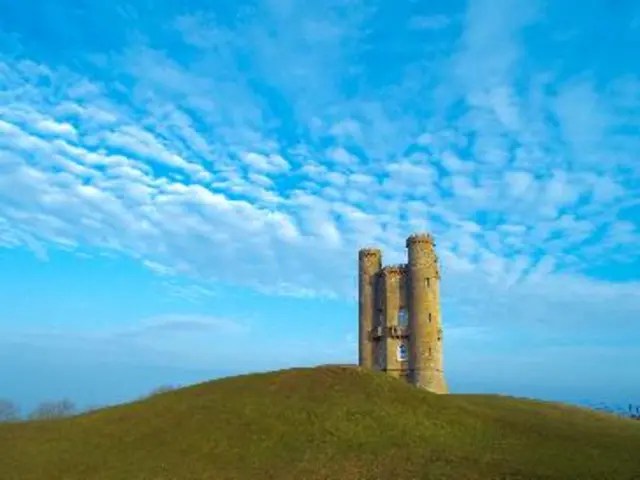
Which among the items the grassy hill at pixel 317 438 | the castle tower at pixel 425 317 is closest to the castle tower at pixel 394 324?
the castle tower at pixel 425 317

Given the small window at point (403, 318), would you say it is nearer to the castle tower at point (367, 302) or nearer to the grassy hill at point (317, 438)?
the castle tower at point (367, 302)

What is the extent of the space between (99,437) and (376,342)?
1546 inches

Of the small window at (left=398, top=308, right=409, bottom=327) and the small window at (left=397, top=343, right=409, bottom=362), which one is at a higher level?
the small window at (left=398, top=308, right=409, bottom=327)

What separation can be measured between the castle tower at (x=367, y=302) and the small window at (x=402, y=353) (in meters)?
3.67

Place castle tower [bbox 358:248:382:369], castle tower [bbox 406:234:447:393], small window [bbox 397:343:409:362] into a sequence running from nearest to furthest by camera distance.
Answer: castle tower [bbox 406:234:447:393] < small window [bbox 397:343:409:362] < castle tower [bbox 358:248:382:369]

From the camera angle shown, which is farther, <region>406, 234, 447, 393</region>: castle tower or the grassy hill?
<region>406, 234, 447, 393</region>: castle tower

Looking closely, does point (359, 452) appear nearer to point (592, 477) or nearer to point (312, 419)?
point (312, 419)

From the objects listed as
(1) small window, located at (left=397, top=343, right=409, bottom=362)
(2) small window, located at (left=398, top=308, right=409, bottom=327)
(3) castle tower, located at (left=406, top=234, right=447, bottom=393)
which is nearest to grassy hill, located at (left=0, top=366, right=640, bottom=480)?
(3) castle tower, located at (left=406, top=234, right=447, bottom=393)

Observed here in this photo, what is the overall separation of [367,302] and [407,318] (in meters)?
6.12

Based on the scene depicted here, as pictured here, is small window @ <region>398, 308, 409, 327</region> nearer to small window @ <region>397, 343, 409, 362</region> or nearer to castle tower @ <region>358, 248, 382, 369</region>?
small window @ <region>397, 343, 409, 362</region>

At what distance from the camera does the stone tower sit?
7188cm

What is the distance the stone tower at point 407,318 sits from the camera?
7188 centimetres

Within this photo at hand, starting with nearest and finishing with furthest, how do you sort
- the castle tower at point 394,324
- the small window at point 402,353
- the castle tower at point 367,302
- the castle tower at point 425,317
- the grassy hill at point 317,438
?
the grassy hill at point 317,438 < the castle tower at point 425,317 < the small window at point 402,353 < the castle tower at point 394,324 < the castle tower at point 367,302

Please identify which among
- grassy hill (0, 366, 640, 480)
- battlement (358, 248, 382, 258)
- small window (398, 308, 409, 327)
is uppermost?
battlement (358, 248, 382, 258)
